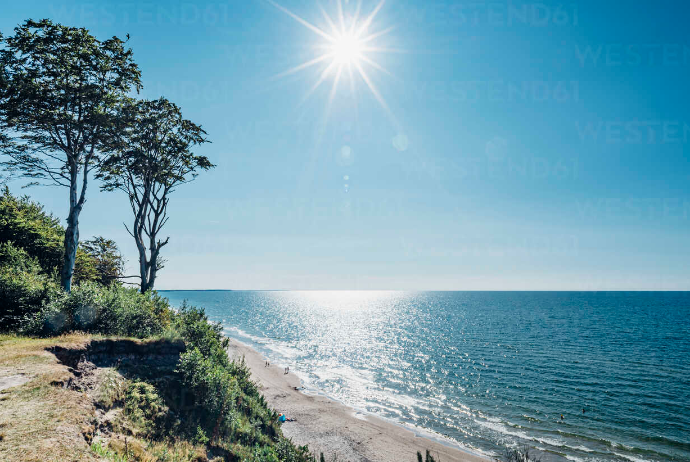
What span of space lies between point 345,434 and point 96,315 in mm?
23256

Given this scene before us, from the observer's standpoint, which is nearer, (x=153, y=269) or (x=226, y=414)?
(x=226, y=414)

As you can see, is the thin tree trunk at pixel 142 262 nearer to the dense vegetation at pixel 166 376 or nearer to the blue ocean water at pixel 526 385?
the dense vegetation at pixel 166 376

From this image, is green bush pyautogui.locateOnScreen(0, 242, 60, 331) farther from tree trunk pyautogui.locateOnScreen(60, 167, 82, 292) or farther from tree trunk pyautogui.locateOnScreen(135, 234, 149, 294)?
tree trunk pyautogui.locateOnScreen(135, 234, 149, 294)

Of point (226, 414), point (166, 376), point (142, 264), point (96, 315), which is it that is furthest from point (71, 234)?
point (226, 414)

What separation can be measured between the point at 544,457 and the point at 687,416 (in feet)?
60.4

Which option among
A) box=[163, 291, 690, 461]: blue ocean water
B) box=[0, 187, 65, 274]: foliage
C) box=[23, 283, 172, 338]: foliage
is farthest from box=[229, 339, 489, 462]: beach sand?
box=[0, 187, 65, 274]: foliage

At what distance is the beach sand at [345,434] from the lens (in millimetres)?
24688

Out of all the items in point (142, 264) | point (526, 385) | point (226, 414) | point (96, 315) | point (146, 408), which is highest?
point (142, 264)

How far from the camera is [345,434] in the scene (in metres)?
28.1

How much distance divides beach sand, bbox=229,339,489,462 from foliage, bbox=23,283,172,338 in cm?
1698

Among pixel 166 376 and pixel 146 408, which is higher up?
pixel 166 376

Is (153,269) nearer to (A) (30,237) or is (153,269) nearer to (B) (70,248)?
(B) (70,248)

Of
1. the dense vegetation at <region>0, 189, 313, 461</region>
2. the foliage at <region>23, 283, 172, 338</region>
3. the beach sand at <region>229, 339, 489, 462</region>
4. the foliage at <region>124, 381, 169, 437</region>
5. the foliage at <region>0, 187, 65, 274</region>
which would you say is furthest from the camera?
the beach sand at <region>229, 339, 489, 462</region>

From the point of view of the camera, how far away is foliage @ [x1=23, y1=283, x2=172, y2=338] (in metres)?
13.6
